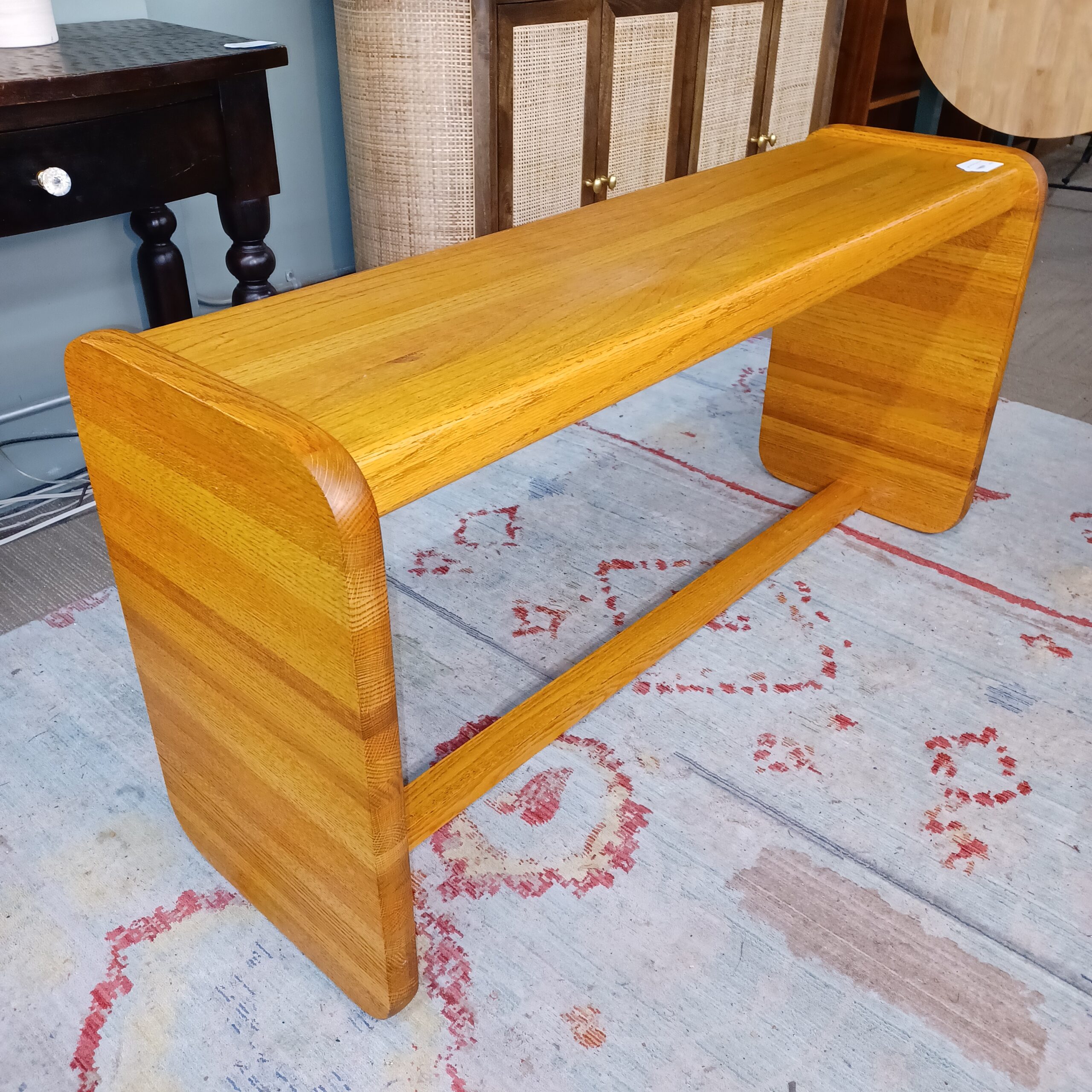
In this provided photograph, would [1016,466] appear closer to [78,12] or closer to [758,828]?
[758,828]

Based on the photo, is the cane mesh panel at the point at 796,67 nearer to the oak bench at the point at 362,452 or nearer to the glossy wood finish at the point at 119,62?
the oak bench at the point at 362,452

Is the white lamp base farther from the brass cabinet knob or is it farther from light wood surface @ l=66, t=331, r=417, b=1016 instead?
the brass cabinet knob

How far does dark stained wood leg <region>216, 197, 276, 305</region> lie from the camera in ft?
4.25

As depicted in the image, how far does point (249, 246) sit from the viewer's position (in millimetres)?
1335

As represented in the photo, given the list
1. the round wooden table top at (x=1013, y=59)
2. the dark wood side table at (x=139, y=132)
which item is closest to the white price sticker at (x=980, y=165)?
the dark wood side table at (x=139, y=132)

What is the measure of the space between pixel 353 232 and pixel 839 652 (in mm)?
1311

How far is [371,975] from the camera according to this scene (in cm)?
83

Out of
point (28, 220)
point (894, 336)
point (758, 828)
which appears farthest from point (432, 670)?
point (894, 336)

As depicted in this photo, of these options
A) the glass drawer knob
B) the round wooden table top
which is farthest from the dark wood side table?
the round wooden table top

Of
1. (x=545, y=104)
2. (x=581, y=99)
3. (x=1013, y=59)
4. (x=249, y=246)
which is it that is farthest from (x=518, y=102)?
(x=1013, y=59)

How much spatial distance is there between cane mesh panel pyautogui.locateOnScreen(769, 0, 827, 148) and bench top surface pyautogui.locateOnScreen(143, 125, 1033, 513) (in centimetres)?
147

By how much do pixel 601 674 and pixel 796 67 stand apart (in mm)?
2043

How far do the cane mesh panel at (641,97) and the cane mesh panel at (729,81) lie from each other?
0.45ft

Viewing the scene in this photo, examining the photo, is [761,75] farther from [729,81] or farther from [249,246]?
[249,246]
